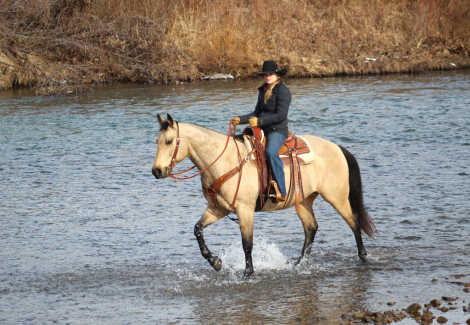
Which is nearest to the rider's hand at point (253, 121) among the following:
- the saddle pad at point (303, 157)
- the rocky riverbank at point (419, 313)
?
the saddle pad at point (303, 157)

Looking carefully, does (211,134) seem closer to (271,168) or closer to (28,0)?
(271,168)

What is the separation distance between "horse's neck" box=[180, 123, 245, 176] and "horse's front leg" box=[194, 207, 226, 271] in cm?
50

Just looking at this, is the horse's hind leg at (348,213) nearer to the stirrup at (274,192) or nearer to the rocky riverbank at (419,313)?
the stirrup at (274,192)

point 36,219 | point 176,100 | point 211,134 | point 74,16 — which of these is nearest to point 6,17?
point 74,16

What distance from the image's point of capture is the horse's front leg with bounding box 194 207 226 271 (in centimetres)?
623

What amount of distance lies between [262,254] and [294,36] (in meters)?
21.7

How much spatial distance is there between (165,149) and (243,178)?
1.00 meters

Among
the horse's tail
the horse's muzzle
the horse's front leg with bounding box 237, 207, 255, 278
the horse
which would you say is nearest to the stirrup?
the horse

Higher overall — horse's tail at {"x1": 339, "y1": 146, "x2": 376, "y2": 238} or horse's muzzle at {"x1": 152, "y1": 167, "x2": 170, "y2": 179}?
horse's muzzle at {"x1": 152, "y1": 167, "x2": 170, "y2": 179}

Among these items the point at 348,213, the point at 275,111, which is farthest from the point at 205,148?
the point at 348,213

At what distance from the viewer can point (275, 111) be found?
253 inches

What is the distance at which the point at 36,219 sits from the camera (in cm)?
866

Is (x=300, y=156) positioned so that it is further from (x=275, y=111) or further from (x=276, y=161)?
(x=275, y=111)

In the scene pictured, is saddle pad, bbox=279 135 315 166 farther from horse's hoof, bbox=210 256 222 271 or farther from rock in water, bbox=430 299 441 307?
rock in water, bbox=430 299 441 307
